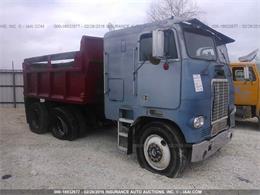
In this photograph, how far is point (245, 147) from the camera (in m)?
6.44

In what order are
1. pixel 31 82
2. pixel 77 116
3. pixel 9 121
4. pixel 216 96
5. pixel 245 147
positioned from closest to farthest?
pixel 216 96, pixel 245 147, pixel 77 116, pixel 31 82, pixel 9 121

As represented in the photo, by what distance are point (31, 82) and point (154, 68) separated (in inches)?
191

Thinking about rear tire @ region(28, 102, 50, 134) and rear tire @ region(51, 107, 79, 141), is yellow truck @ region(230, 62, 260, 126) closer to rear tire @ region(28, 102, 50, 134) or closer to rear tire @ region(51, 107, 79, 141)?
rear tire @ region(51, 107, 79, 141)

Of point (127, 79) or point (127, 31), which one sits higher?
point (127, 31)

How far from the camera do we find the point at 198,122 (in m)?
4.39

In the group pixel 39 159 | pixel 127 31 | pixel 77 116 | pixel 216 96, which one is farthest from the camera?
pixel 77 116

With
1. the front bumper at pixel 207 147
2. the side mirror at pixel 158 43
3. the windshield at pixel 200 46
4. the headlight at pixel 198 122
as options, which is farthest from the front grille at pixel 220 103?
the side mirror at pixel 158 43

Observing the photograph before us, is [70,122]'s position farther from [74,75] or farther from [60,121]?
[74,75]

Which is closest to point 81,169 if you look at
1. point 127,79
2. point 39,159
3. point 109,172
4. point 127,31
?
point 109,172

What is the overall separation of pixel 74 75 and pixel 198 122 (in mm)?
3299

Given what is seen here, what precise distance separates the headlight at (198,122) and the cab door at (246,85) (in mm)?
4553

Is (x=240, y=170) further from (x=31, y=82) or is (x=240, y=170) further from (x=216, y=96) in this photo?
(x=31, y=82)

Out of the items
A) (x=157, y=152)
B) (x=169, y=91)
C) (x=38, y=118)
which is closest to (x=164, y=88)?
(x=169, y=91)

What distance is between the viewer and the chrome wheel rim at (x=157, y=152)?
4.63 m
